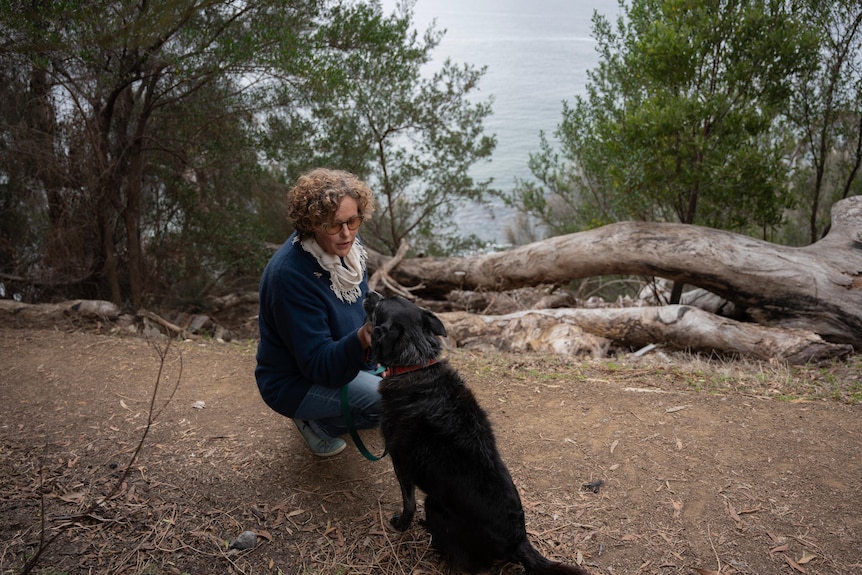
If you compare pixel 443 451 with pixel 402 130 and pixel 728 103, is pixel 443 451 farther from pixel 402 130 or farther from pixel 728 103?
pixel 402 130

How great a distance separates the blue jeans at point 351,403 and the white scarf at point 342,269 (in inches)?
17.7

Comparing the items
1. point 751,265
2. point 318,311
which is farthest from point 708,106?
point 318,311

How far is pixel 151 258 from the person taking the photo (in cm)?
821

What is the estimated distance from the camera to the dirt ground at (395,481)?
2605 millimetres

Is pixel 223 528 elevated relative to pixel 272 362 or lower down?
lower down

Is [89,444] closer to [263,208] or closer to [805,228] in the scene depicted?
[263,208]

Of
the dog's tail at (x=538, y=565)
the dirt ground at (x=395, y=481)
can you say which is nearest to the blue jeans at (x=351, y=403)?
the dirt ground at (x=395, y=481)

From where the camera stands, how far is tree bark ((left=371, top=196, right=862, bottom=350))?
571 cm

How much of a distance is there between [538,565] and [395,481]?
108 cm

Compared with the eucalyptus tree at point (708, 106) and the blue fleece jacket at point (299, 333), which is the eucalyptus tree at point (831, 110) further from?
the blue fleece jacket at point (299, 333)

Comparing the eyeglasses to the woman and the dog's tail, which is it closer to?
the woman

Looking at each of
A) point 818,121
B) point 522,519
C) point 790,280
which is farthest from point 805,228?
point 522,519

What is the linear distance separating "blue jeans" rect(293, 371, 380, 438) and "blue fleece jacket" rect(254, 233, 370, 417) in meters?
0.06

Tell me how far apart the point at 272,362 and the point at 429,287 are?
5.92 m
